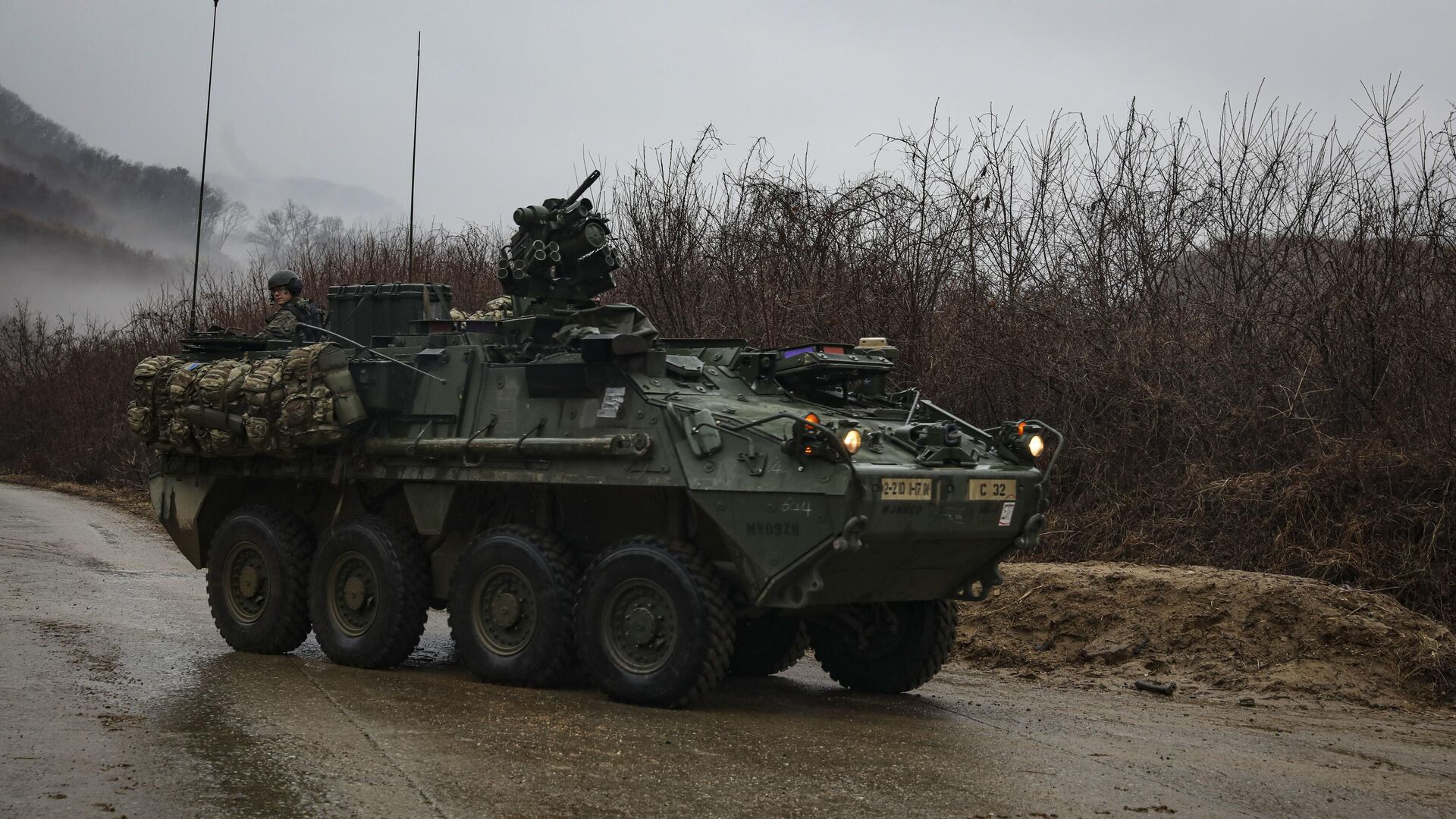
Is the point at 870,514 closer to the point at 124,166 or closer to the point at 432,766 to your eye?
the point at 432,766

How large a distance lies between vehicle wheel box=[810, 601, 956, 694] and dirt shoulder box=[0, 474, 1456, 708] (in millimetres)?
1387

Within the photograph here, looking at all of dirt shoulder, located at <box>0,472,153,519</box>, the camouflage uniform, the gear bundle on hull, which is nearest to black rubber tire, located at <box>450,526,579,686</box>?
the gear bundle on hull

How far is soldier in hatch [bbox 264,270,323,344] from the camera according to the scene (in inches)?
444

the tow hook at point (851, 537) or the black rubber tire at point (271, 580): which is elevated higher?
the tow hook at point (851, 537)

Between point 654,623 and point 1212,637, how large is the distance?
13.5 feet

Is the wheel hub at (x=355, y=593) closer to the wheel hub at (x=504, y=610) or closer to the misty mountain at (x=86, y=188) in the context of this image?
the wheel hub at (x=504, y=610)

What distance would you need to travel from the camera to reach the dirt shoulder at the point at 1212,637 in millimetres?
9492

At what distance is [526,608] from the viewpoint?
884 cm

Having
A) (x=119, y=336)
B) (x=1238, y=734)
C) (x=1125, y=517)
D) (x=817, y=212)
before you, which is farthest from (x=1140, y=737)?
(x=119, y=336)

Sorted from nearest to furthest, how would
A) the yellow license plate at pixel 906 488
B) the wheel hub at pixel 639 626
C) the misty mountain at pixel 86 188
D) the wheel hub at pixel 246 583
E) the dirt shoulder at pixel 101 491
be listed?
the yellow license plate at pixel 906 488 → the wheel hub at pixel 639 626 → the wheel hub at pixel 246 583 → the dirt shoulder at pixel 101 491 → the misty mountain at pixel 86 188

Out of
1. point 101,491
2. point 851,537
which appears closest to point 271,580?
point 851,537

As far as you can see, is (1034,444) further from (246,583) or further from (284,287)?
(284,287)

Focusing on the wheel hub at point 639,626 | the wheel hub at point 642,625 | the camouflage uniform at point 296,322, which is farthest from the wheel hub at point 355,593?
the wheel hub at point 642,625

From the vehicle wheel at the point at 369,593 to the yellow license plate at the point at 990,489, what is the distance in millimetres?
3594
